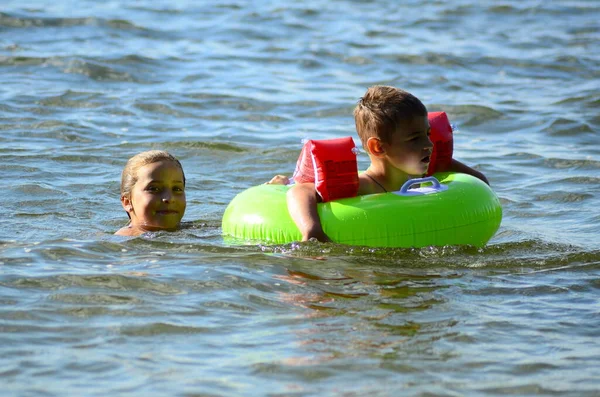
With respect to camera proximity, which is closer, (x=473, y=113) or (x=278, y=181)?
(x=278, y=181)

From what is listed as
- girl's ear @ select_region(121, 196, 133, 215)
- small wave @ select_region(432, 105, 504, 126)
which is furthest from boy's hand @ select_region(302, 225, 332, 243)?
small wave @ select_region(432, 105, 504, 126)

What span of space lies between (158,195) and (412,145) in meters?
1.83

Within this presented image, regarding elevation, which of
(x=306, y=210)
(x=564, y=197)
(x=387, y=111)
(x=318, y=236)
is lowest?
(x=564, y=197)

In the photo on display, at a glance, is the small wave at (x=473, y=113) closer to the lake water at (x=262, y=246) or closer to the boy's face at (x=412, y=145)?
the lake water at (x=262, y=246)

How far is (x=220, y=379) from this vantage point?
4285 mm

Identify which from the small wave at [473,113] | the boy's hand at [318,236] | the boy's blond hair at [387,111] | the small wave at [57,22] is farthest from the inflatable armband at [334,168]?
the small wave at [57,22]

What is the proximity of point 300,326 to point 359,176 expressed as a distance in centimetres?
197

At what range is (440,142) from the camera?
7.03m

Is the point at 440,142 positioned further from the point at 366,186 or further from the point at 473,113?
the point at 473,113

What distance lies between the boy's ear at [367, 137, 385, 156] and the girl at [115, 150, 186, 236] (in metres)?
1.39

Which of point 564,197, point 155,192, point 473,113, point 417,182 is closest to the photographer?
point 417,182

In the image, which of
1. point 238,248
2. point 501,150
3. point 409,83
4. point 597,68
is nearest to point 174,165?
point 238,248

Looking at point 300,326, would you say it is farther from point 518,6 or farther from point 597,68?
point 518,6

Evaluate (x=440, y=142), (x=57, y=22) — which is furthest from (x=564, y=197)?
(x=57, y=22)
